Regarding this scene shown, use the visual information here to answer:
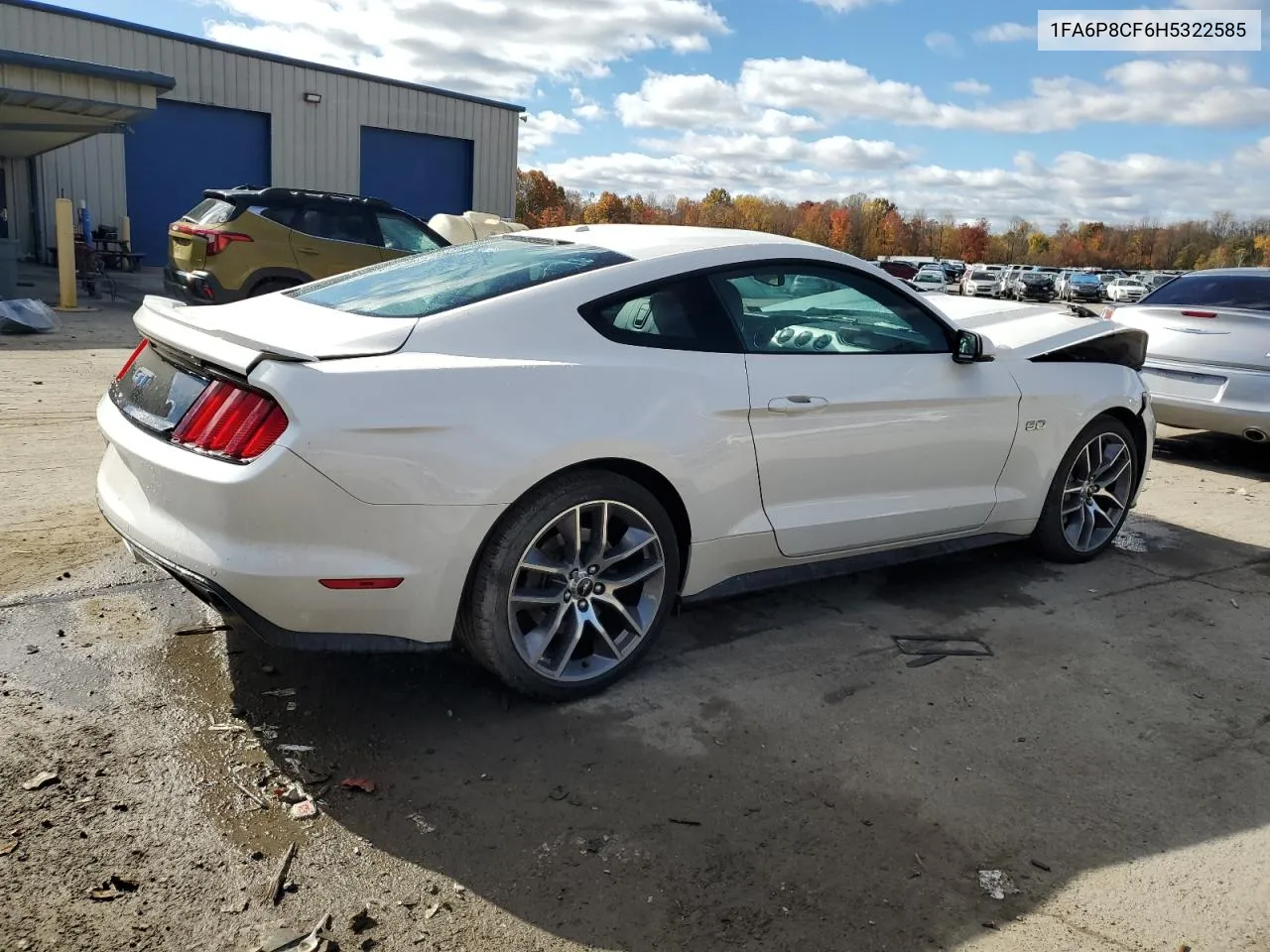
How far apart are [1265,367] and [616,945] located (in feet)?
23.5

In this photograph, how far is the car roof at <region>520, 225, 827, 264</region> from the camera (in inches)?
149

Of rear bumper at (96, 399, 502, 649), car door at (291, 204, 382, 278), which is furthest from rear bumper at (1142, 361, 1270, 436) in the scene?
car door at (291, 204, 382, 278)

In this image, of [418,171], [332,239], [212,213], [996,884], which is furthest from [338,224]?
[418,171]

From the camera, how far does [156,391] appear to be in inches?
128

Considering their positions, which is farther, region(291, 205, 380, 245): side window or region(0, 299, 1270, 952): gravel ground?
region(291, 205, 380, 245): side window

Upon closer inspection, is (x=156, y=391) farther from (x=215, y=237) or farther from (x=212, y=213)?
(x=212, y=213)

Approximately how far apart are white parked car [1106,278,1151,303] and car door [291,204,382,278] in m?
47.3

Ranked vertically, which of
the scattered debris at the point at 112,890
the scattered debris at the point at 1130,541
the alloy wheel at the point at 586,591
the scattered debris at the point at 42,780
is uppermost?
the alloy wheel at the point at 586,591

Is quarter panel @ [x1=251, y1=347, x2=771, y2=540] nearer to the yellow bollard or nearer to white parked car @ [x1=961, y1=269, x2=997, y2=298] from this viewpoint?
the yellow bollard

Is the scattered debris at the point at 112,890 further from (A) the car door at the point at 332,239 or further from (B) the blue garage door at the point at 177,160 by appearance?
(B) the blue garage door at the point at 177,160

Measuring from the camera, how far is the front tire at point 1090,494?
507cm

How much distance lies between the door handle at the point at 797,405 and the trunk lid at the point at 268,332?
131 cm

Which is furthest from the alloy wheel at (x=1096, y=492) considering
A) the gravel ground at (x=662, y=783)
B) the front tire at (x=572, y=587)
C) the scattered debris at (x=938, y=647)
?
the front tire at (x=572, y=587)

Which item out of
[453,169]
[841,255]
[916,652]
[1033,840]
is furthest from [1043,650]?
[453,169]
